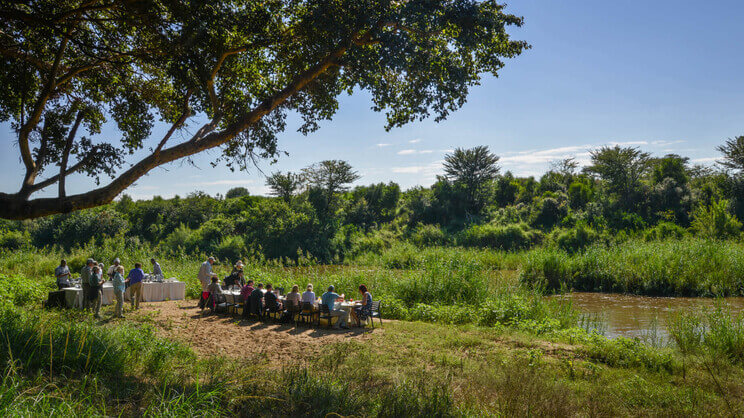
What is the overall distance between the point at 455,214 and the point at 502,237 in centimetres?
1018

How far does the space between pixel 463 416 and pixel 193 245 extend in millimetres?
34785

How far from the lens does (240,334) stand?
9.41 metres

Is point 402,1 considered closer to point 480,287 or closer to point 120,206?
point 480,287

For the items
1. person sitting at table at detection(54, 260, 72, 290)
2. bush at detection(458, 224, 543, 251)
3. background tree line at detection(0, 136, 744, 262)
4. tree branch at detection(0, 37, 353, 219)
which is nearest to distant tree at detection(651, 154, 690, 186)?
background tree line at detection(0, 136, 744, 262)

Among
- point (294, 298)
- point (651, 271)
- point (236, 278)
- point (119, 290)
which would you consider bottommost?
point (651, 271)

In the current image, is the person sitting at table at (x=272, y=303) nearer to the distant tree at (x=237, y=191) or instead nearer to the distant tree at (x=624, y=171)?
the distant tree at (x=624, y=171)

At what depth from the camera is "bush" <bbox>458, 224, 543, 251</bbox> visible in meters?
34.4

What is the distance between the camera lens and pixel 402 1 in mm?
7762

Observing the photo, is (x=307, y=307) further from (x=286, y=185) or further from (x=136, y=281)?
(x=286, y=185)

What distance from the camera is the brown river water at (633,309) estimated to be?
10.8m

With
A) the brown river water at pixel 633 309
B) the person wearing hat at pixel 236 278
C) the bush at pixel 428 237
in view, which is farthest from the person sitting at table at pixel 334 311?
the bush at pixel 428 237

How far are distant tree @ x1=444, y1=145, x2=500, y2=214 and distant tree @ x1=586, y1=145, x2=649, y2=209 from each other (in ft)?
36.9

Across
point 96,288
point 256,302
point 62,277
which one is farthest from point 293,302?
point 62,277

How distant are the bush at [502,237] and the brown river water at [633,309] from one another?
17.0 meters
